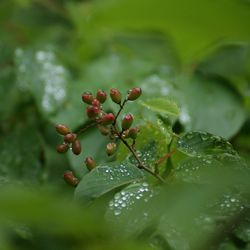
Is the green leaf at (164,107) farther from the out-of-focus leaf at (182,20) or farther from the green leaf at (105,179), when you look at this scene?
the out-of-focus leaf at (182,20)

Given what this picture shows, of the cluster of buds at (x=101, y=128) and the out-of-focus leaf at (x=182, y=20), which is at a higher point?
the cluster of buds at (x=101, y=128)

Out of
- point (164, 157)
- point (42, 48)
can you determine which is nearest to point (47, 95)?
point (42, 48)

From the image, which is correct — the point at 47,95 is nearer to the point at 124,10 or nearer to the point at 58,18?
the point at 124,10

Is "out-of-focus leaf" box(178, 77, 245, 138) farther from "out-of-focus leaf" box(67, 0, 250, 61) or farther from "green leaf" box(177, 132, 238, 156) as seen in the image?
"green leaf" box(177, 132, 238, 156)

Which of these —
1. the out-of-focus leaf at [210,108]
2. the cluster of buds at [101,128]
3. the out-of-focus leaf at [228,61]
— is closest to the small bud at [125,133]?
the cluster of buds at [101,128]

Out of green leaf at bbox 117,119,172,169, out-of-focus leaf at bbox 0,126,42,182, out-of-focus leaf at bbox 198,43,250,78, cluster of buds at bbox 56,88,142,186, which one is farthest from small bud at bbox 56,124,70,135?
out-of-focus leaf at bbox 198,43,250,78

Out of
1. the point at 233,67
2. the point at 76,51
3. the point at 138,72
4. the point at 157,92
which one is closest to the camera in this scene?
the point at 157,92

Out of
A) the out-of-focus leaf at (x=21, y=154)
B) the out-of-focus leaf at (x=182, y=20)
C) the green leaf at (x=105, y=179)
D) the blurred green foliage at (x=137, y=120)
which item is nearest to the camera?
the blurred green foliage at (x=137, y=120)
